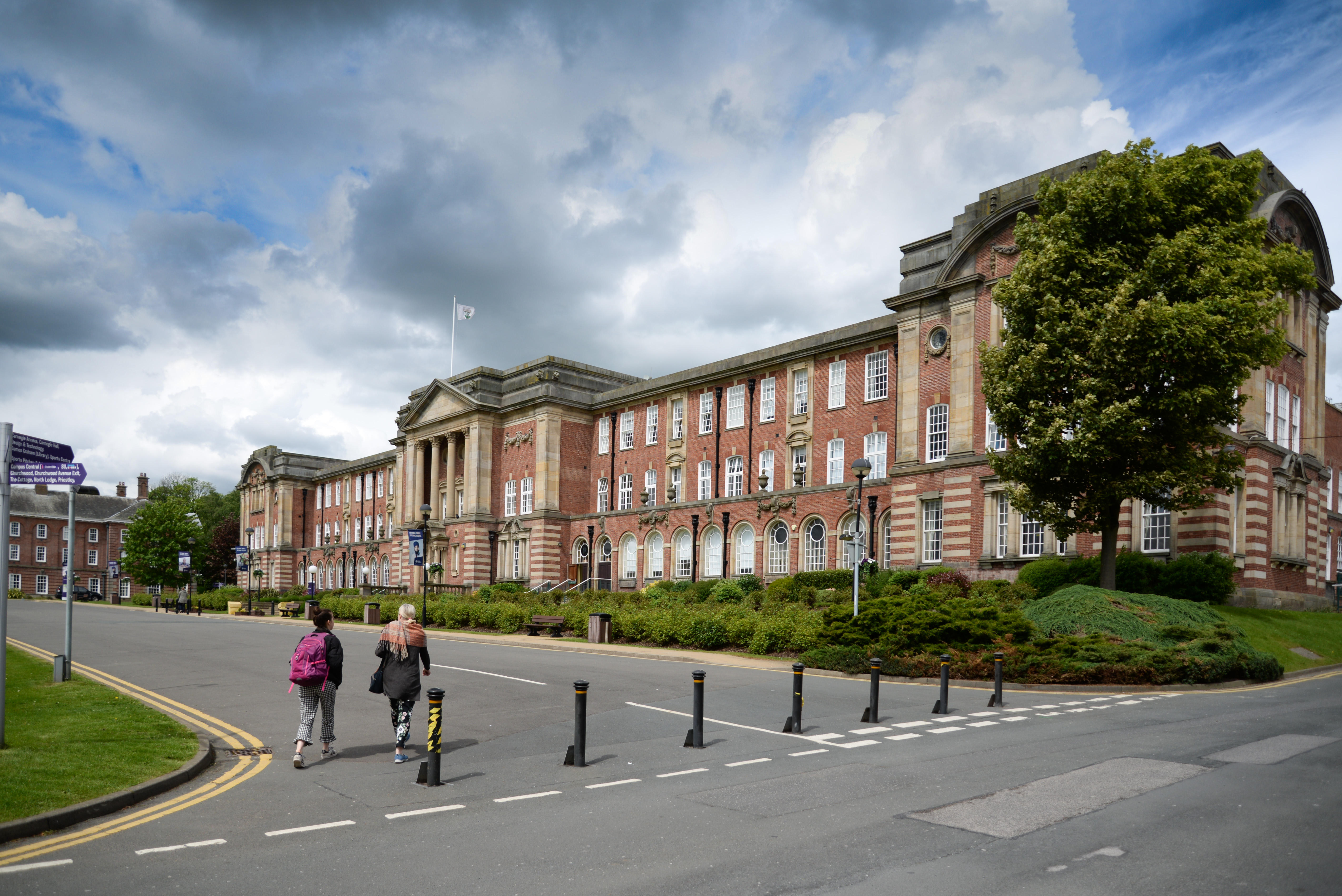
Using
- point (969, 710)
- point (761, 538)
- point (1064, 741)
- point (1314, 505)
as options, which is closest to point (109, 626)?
point (761, 538)

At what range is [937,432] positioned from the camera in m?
37.5

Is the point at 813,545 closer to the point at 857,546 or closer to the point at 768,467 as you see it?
the point at 768,467

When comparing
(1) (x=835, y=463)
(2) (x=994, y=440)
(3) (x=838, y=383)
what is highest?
(3) (x=838, y=383)

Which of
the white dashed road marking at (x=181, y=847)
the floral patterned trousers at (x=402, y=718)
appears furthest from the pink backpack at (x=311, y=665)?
the white dashed road marking at (x=181, y=847)

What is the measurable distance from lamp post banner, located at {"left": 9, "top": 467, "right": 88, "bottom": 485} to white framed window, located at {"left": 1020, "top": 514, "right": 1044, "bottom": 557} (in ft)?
94.4

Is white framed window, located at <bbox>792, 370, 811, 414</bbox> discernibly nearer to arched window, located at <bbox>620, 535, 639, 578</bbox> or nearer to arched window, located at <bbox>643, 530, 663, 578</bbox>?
arched window, located at <bbox>643, 530, 663, 578</bbox>

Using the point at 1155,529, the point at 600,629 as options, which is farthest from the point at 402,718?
the point at 1155,529

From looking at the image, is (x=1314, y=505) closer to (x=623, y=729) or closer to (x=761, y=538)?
(x=761, y=538)

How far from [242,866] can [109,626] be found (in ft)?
120

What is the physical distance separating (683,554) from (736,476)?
5.12 metres

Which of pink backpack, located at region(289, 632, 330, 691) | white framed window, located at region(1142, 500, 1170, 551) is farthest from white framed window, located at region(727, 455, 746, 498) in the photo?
pink backpack, located at region(289, 632, 330, 691)

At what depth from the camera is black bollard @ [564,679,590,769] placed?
11062 mm

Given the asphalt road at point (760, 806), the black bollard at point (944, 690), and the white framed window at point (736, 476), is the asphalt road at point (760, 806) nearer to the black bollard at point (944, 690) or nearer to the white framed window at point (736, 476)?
the black bollard at point (944, 690)

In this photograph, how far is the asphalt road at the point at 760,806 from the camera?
6.94 metres
